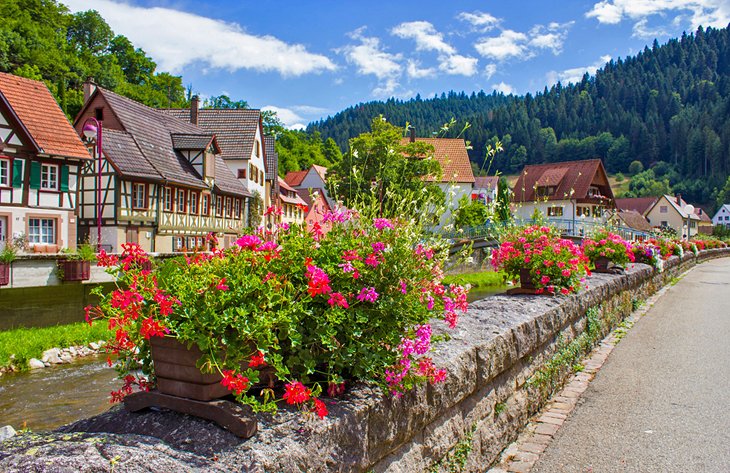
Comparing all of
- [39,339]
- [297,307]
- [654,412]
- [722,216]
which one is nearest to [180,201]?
[39,339]

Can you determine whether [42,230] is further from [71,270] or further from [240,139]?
[240,139]

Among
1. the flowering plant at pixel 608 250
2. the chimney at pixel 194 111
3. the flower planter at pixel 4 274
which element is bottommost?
the flower planter at pixel 4 274

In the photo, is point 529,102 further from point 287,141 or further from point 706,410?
point 706,410

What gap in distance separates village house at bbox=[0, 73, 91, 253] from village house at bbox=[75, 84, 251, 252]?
1.44 metres

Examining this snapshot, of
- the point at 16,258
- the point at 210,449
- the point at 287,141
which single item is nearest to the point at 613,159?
the point at 287,141

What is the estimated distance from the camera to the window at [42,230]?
23141 mm

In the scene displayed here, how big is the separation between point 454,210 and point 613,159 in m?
165

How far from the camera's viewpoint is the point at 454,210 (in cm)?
340

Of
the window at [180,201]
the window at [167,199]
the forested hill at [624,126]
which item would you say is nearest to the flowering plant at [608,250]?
the window at [167,199]

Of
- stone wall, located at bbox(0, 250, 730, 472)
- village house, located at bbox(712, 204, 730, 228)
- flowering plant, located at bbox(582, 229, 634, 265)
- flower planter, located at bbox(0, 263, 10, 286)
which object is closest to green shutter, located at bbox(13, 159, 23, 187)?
flower planter, located at bbox(0, 263, 10, 286)

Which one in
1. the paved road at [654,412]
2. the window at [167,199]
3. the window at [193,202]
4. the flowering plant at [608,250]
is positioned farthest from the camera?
the window at [193,202]

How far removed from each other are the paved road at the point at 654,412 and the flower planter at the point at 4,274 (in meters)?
15.8

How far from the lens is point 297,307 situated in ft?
7.43

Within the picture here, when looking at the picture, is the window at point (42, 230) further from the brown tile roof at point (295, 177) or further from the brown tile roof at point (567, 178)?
the brown tile roof at point (295, 177)
